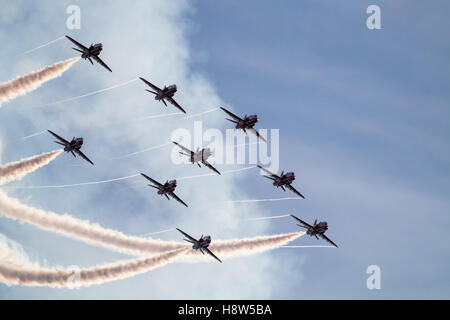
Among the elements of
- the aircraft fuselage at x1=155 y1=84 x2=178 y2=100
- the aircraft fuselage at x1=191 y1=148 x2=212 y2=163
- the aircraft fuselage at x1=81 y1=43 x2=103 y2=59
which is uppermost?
the aircraft fuselage at x1=81 y1=43 x2=103 y2=59

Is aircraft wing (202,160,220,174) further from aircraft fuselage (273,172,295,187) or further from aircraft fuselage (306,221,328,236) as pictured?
aircraft fuselage (306,221,328,236)

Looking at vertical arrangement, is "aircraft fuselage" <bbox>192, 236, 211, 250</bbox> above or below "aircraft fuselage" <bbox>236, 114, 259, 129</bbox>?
below

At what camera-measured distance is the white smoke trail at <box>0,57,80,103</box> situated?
179 m

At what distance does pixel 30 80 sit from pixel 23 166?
68.0 ft

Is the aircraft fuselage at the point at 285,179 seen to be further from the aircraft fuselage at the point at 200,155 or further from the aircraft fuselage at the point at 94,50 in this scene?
the aircraft fuselage at the point at 94,50

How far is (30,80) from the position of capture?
182 m

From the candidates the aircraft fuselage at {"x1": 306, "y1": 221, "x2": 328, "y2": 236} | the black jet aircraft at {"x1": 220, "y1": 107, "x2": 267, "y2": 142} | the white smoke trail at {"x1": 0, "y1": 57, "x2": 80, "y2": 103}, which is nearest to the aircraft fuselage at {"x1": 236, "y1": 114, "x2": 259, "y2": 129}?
the black jet aircraft at {"x1": 220, "y1": 107, "x2": 267, "y2": 142}

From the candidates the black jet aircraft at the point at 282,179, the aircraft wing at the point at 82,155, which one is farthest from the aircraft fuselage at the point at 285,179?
the aircraft wing at the point at 82,155

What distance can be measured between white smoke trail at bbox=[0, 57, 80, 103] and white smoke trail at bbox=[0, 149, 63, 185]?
15.3m

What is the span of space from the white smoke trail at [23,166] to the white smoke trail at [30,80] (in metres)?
15.3

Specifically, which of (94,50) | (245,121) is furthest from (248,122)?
(94,50)
